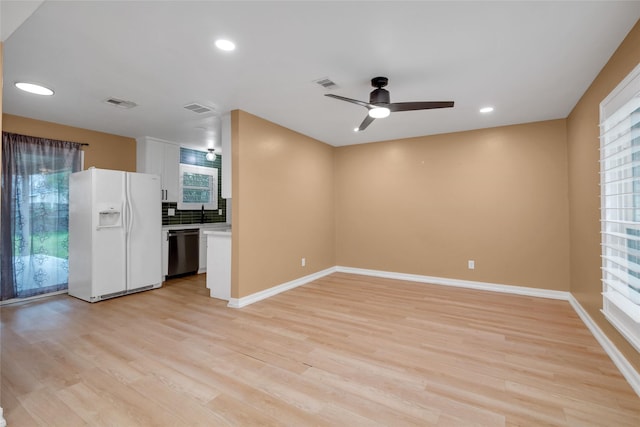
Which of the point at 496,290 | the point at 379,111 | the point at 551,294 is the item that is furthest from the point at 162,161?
the point at 551,294

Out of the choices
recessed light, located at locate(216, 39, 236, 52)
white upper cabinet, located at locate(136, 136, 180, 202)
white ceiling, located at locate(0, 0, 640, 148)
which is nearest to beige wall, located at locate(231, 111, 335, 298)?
white ceiling, located at locate(0, 0, 640, 148)

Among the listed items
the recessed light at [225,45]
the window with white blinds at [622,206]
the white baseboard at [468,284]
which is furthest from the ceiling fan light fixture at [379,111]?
the white baseboard at [468,284]

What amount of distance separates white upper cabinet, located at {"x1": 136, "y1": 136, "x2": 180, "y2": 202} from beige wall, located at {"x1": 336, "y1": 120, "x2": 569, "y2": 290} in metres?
3.12

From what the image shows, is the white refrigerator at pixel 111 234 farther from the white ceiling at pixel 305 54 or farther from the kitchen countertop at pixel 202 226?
the white ceiling at pixel 305 54

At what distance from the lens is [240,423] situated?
1.77m

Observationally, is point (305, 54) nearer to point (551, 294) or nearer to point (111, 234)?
point (111, 234)

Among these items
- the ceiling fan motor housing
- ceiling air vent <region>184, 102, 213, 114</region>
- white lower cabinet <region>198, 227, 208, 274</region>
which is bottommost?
white lower cabinet <region>198, 227, 208, 274</region>

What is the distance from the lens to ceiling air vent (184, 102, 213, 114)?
3.67 meters

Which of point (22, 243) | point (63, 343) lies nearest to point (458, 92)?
point (63, 343)

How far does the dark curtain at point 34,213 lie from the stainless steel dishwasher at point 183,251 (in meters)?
1.43

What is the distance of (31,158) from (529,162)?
6.95 m

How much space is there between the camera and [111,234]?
4.24 metres

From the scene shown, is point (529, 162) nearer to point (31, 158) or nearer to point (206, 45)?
point (206, 45)

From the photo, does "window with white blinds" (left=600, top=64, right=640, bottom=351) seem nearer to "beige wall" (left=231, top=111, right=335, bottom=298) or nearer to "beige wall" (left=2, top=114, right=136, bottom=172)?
"beige wall" (left=231, top=111, right=335, bottom=298)
